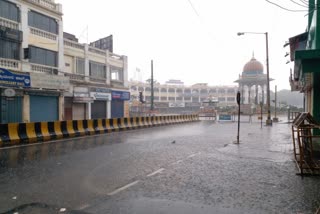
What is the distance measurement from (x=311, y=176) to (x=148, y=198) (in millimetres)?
4228

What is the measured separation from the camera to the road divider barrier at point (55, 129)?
12645 mm

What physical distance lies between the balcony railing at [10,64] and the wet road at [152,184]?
12737 mm

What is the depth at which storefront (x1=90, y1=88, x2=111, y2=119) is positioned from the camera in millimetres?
31392

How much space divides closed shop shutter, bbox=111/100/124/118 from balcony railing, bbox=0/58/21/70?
14386mm

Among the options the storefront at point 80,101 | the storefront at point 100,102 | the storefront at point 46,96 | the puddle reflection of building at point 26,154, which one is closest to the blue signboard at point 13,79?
the storefront at point 46,96

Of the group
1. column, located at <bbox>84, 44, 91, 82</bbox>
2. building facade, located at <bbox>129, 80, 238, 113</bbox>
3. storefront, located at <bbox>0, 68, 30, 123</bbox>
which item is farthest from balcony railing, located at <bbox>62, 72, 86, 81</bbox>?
building facade, located at <bbox>129, 80, 238, 113</bbox>

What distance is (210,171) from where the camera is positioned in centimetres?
758

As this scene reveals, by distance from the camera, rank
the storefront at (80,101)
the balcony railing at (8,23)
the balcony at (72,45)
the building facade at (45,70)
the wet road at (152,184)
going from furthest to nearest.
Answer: the storefront at (80,101)
the balcony at (72,45)
the building facade at (45,70)
the balcony railing at (8,23)
the wet road at (152,184)

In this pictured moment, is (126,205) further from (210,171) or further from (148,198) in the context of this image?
(210,171)

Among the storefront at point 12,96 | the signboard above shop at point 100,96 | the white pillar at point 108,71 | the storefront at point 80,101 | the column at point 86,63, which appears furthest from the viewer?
the white pillar at point 108,71

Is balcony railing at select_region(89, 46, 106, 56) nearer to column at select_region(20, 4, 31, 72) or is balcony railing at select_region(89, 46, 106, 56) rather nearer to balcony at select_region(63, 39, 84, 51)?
balcony at select_region(63, 39, 84, 51)

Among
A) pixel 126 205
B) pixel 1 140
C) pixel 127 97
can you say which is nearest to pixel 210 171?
pixel 126 205

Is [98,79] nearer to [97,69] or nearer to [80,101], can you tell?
[97,69]

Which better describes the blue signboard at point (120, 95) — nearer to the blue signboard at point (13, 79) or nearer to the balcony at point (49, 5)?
the balcony at point (49, 5)
